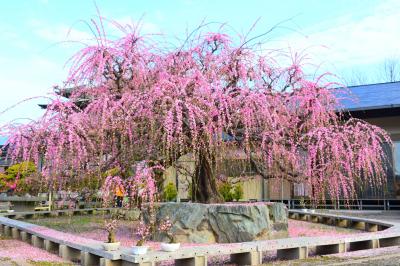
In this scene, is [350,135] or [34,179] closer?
[350,135]

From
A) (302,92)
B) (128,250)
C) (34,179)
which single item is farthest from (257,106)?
(34,179)

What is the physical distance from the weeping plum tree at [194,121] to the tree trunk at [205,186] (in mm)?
29

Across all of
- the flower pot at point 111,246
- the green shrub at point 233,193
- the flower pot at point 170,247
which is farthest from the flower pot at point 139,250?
the green shrub at point 233,193

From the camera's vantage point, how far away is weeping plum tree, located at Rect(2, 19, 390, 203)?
24.6 ft

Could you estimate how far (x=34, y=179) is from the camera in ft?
30.0

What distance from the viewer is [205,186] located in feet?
31.0

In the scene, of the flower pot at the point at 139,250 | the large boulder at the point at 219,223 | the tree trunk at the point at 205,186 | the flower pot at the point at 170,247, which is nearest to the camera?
the flower pot at the point at 139,250

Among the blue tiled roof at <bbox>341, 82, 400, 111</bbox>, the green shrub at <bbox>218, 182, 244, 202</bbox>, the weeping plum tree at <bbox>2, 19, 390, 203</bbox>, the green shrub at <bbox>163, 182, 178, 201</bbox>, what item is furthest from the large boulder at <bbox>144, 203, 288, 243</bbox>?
the green shrub at <bbox>163, 182, 178, 201</bbox>

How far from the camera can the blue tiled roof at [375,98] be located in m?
16.0

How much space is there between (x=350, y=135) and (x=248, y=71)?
224cm

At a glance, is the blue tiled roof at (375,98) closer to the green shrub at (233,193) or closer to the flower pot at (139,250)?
the green shrub at (233,193)

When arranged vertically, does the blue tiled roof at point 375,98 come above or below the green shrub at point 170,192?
above

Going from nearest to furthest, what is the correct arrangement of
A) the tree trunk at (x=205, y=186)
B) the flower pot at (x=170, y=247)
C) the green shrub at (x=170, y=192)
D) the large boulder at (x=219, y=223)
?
the flower pot at (x=170, y=247) → the large boulder at (x=219, y=223) → the tree trunk at (x=205, y=186) → the green shrub at (x=170, y=192)

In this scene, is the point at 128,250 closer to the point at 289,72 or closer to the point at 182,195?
the point at 289,72
